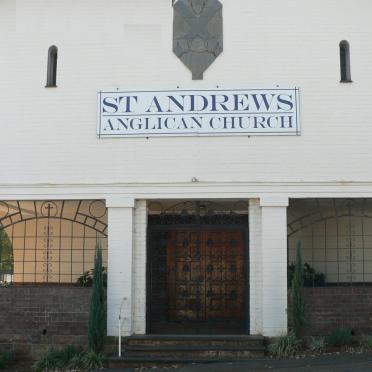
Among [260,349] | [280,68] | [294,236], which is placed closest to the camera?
[260,349]

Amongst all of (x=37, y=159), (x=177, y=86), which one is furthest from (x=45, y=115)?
(x=177, y=86)

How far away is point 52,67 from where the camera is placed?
1366 cm

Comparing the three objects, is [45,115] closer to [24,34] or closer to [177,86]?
[24,34]

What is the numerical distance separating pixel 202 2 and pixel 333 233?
20.3 ft

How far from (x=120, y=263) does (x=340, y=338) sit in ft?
15.1

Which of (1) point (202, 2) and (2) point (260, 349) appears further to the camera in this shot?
(1) point (202, 2)

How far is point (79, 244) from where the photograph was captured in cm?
1634

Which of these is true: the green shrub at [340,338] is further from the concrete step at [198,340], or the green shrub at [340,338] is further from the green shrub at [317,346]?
the concrete step at [198,340]

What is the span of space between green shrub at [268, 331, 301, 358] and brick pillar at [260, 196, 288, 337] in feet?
1.00

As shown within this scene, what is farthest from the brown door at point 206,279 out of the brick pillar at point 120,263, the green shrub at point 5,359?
the green shrub at point 5,359

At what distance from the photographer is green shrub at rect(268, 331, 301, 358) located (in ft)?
40.0

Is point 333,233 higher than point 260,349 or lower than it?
higher

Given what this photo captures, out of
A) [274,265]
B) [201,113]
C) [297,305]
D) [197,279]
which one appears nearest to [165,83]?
[201,113]

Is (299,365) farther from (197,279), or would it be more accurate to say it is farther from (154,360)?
(197,279)
